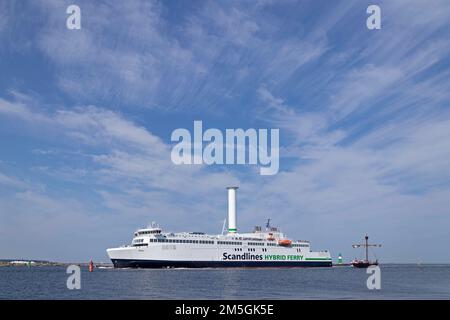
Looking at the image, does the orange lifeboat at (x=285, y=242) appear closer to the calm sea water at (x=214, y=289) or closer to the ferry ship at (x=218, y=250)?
the ferry ship at (x=218, y=250)

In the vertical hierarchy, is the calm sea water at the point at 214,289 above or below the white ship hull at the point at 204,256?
above

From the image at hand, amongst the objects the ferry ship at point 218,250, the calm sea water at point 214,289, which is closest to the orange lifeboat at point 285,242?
the ferry ship at point 218,250

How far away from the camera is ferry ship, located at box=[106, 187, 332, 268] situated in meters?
91.4

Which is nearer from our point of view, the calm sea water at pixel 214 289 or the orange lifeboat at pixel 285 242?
the calm sea water at pixel 214 289

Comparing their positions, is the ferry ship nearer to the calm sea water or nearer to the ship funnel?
the ship funnel

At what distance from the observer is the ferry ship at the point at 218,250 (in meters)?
91.4

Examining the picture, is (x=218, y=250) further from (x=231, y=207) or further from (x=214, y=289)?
(x=214, y=289)

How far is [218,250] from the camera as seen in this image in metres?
102

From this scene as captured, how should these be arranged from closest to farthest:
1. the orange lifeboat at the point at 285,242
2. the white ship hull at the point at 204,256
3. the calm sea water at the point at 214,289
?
the calm sea water at the point at 214,289 < the white ship hull at the point at 204,256 < the orange lifeboat at the point at 285,242
